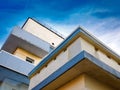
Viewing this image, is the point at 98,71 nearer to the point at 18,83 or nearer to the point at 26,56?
the point at 18,83

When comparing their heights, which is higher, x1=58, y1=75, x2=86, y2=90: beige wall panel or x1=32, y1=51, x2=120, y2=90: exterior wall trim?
x1=32, y1=51, x2=120, y2=90: exterior wall trim

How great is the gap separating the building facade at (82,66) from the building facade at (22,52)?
4027 mm

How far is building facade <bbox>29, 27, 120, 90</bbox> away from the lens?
532 centimetres

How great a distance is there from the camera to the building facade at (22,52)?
410 inches

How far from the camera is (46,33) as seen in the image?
1858 centimetres

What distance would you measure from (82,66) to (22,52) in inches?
392

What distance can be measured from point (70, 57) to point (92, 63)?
92 cm

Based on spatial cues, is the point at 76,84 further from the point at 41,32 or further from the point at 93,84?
the point at 41,32

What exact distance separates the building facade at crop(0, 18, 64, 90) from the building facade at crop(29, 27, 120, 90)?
403 cm

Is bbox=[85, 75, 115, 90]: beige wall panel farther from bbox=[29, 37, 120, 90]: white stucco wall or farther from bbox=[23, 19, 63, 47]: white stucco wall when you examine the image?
bbox=[23, 19, 63, 47]: white stucco wall

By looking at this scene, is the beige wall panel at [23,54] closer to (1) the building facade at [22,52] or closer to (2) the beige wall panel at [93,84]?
(1) the building facade at [22,52]

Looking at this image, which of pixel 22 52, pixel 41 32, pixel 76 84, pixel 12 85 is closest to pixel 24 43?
pixel 22 52

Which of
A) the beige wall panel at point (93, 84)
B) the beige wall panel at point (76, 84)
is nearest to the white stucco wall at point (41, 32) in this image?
the beige wall panel at point (76, 84)

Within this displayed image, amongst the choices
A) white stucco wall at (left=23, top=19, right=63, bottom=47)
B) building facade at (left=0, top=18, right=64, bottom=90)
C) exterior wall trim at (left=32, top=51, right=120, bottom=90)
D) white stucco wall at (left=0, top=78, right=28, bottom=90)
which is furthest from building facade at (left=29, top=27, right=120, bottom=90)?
white stucco wall at (left=23, top=19, right=63, bottom=47)
